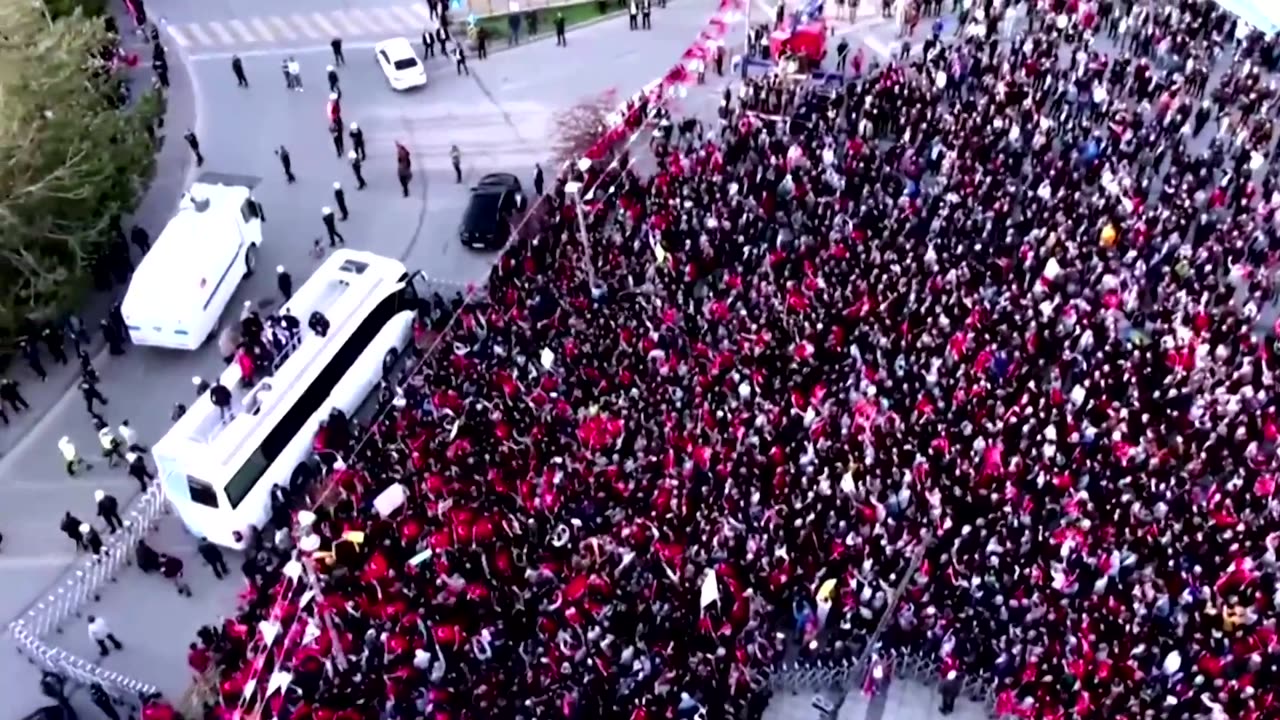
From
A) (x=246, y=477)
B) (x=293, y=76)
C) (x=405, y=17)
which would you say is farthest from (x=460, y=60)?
(x=246, y=477)

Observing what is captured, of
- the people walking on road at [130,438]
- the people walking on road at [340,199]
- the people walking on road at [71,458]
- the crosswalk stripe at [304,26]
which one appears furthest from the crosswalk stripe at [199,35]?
the people walking on road at [71,458]

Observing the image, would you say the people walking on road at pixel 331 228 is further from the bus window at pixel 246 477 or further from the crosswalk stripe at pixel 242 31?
the crosswalk stripe at pixel 242 31

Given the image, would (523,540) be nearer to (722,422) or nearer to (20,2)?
(722,422)

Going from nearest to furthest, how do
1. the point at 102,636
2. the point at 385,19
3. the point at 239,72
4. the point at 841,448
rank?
the point at 102,636 < the point at 841,448 < the point at 239,72 < the point at 385,19

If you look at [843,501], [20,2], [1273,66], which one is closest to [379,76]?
[20,2]

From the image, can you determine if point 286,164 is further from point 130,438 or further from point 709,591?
point 709,591

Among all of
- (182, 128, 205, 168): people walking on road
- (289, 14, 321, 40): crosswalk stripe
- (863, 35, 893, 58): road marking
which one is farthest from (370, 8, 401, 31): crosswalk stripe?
(863, 35, 893, 58): road marking
